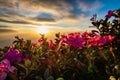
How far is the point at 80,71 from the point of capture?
405cm

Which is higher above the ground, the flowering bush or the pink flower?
the pink flower

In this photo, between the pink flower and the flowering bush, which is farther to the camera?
the pink flower

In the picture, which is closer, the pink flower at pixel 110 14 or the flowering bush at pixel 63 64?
the flowering bush at pixel 63 64

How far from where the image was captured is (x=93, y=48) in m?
5.36

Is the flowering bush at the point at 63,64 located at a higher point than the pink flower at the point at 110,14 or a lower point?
lower

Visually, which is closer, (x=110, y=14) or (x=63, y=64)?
(x=63, y=64)

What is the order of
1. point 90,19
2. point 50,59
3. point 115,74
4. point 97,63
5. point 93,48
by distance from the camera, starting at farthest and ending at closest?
point 90,19 → point 93,48 → point 97,63 → point 50,59 → point 115,74

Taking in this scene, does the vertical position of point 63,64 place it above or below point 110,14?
below

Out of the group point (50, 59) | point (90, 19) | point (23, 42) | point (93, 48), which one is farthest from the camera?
point (90, 19)

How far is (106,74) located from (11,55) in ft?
4.19

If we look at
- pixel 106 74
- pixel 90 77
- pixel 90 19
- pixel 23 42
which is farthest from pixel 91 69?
pixel 90 19

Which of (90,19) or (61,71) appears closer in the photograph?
(61,71)

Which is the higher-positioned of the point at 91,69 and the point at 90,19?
the point at 90,19

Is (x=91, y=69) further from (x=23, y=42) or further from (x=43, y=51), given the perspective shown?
(x=23, y=42)
